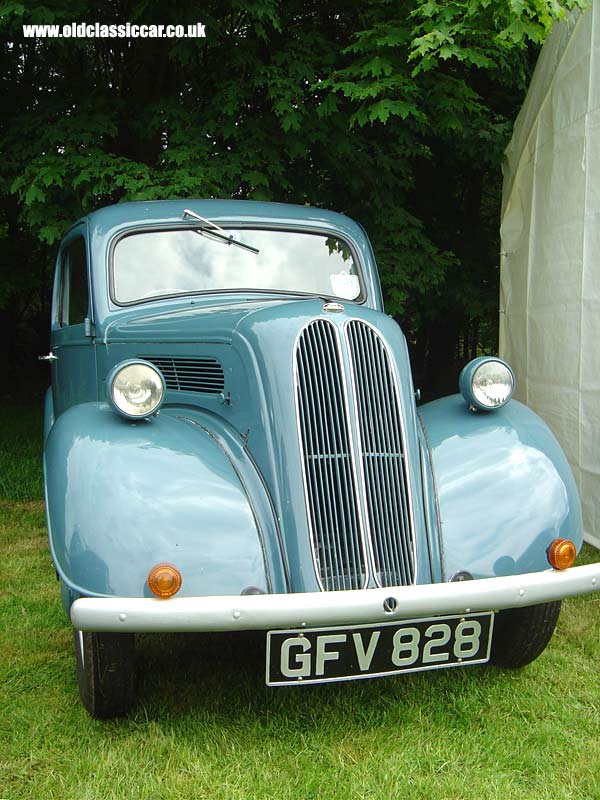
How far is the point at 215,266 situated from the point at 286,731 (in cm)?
214

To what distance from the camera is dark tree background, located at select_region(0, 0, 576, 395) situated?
5.82 metres

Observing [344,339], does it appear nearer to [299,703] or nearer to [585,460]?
[299,703]

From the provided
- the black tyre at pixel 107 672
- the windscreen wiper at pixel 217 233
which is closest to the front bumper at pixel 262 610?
the black tyre at pixel 107 672

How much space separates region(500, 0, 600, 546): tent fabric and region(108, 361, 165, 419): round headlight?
322cm

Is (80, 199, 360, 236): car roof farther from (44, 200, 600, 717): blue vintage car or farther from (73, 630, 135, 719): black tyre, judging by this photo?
(73, 630, 135, 719): black tyre

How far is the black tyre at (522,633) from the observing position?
304 centimetres

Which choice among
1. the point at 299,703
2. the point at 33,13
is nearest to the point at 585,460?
the point at 299,703

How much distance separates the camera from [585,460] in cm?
510

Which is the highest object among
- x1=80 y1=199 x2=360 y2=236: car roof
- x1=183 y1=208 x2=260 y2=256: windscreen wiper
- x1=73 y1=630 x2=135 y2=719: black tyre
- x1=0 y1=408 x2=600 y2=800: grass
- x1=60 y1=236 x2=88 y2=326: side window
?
x1=80 y1=199 x2=360 y2=236: car roof

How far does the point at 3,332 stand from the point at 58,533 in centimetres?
1348

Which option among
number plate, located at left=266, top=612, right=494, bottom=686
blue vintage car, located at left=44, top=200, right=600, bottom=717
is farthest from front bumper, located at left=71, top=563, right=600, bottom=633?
number plate, located at left=266, top=612, right=494, bottom=686

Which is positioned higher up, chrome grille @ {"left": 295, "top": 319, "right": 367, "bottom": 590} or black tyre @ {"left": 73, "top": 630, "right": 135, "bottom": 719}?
chrome grille @ {"left": 295, "top": 319, "right": 367, "bottom": 590}

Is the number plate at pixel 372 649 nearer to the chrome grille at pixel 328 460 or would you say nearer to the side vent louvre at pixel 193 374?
the chrome grille at pixel 328 460

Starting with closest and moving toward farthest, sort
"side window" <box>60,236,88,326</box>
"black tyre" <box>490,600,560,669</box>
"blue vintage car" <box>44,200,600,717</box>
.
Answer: "blue vintage car" <box>44,200,600,717</box> < "black tyre" <box>490,600,560,669</box> < "side window" <box>60,236,88,326</box>
